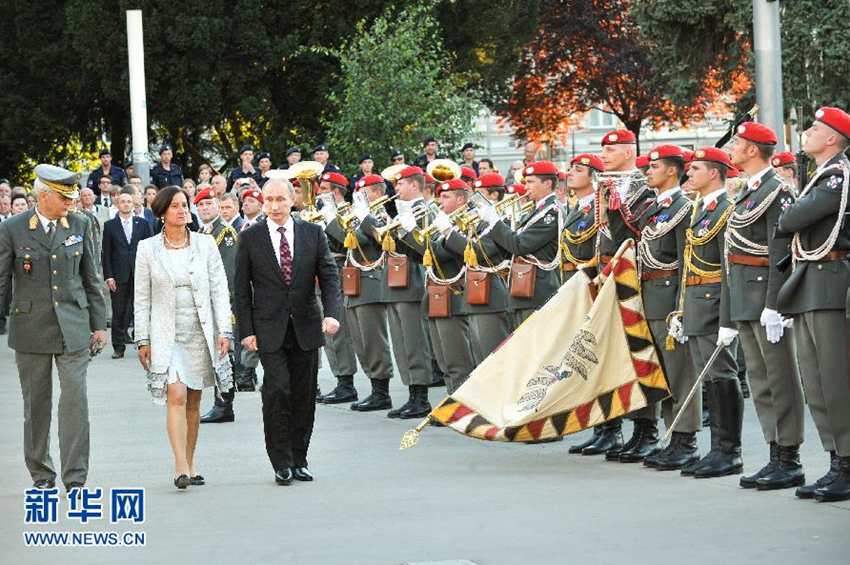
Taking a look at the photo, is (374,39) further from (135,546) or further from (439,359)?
(135,546)

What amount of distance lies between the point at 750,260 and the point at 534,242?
2.97 metres

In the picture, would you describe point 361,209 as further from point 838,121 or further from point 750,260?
point 838,121

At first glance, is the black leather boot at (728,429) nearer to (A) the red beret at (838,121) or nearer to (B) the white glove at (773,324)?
(B) the white glove at (773,324)

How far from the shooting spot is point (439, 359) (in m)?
14.8

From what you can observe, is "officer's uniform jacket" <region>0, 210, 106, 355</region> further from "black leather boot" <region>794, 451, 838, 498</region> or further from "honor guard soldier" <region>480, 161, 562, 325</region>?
"black leather boot" <region>794, 451, 838, 498</region>

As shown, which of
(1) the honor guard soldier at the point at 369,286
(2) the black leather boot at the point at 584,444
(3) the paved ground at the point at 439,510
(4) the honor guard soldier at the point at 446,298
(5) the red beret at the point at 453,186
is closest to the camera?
(3) the paved ground at the point at 439,510

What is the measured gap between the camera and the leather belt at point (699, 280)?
10.8m

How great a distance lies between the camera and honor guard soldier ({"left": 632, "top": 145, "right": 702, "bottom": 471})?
11.1 metres

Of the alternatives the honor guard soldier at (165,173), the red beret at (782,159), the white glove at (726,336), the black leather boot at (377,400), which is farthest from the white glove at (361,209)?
the honor guard soldier at (165,173)

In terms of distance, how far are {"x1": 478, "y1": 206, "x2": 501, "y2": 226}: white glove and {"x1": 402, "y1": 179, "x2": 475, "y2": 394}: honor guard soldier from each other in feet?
2.53

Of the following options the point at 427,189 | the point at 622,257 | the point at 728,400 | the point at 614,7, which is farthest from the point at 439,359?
the point at 614,7

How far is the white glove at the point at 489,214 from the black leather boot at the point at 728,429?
3.05 m

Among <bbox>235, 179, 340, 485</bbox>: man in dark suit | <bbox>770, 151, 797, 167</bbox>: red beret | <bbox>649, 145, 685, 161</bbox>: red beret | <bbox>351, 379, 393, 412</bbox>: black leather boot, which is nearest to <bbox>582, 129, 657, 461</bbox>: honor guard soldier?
<bbox>649, 145, 685, 161</bbox>: red beret

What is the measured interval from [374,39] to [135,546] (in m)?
20.9
